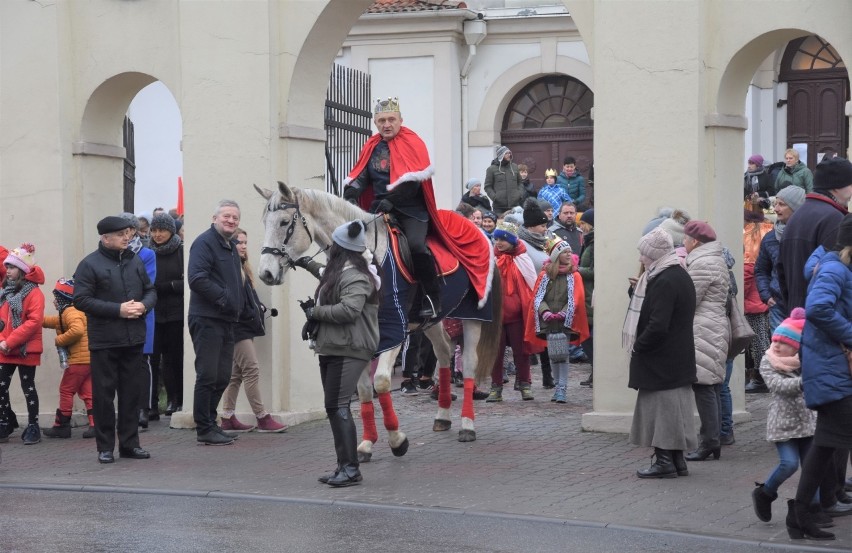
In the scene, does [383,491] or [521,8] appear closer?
[383,491]

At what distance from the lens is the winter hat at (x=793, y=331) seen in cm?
823

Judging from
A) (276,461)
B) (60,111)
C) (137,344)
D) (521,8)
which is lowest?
(276,461)

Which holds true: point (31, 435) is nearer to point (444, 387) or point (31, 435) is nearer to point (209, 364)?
point (209, 364)

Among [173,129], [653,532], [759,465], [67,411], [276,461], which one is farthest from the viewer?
[173,129]

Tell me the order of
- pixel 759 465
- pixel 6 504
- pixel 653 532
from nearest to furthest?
pixel 653 532
pixel 6 504
pixel 759 465

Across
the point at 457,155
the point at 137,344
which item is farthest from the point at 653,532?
the point at 457,155

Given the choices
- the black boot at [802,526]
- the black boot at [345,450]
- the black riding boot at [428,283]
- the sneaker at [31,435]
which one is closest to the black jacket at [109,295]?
the sneaker at [31,435]

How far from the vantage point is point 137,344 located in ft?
37.3

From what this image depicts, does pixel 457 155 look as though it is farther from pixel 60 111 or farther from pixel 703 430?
pixel 703 430

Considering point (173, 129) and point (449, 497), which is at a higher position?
point (173, 129)

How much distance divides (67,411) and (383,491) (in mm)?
4331

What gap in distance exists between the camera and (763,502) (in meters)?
8.34

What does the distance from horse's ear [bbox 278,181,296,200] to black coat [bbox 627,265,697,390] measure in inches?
111

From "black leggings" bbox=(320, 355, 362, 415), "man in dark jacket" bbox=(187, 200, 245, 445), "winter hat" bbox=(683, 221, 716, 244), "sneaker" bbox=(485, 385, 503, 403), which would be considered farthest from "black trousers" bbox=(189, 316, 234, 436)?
"winter hat" bbox=(683, 221, 716, 244)
